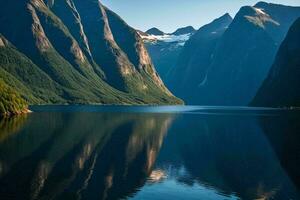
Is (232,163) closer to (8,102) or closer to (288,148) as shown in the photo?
(288,148)

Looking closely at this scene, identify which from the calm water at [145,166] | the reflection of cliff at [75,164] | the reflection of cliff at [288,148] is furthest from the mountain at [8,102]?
the reflection of cliff at [288,148]

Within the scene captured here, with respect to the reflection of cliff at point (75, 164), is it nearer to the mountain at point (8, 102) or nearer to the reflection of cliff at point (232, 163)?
the reflection of cliff at point (232, 163)

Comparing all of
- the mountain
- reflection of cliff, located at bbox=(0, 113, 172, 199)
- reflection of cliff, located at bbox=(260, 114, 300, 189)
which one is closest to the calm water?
reflection of cliff, located at bbox=(0, 113, 172, 199)

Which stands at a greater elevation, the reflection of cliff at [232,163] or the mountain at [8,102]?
the mountain at [8,102]

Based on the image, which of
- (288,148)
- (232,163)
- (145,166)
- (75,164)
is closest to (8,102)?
(75,164)

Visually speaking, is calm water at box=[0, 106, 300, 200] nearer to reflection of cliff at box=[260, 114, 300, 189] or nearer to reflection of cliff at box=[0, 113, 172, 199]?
reflection of cliff at box=[0, 113, 172, 199]
